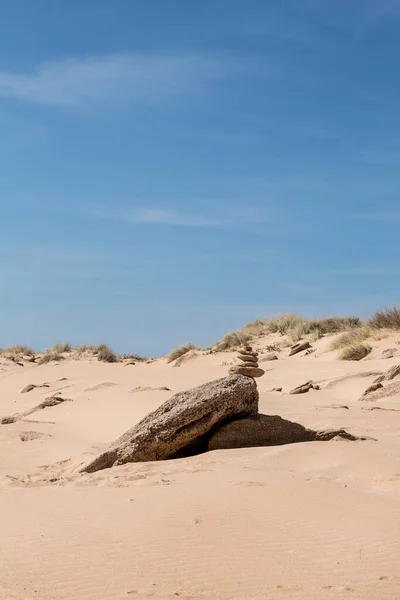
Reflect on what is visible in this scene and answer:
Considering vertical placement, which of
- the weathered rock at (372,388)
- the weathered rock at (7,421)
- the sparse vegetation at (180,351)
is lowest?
the weathered rock at (372,388)

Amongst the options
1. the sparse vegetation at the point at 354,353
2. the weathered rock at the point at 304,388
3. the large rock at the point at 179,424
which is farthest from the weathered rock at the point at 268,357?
the large rock at the point at 179,424

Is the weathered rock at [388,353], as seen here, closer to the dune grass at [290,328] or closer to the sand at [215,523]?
the dune grass at [290,328]

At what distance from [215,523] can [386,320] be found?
18107 millimetres

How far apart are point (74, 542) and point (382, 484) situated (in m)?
2.93

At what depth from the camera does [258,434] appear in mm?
9547

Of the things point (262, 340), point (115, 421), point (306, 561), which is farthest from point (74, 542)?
point (262, 340)

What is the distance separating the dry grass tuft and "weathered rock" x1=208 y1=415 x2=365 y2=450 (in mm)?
13485

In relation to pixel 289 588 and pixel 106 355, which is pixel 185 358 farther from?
pixel 289 588

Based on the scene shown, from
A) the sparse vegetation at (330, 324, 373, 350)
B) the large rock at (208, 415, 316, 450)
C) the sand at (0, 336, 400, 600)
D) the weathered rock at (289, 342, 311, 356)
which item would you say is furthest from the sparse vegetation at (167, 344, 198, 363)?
the large rock at (208, 415, 316, 450)

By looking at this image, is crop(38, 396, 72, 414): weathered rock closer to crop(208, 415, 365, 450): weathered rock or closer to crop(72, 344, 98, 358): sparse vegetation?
crop(208, 415, 365, 450): weathered rock

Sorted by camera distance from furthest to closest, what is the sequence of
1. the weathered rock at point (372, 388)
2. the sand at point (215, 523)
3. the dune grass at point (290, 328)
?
1. the dune grass at point (290, 328)
2. the weathered rock at point (372, 388)
3. the sand at point (215, 523)

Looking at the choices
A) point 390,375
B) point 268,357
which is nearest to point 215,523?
point 390,375

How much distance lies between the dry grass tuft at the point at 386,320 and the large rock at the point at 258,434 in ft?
44.4

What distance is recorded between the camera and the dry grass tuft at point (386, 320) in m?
22.8
